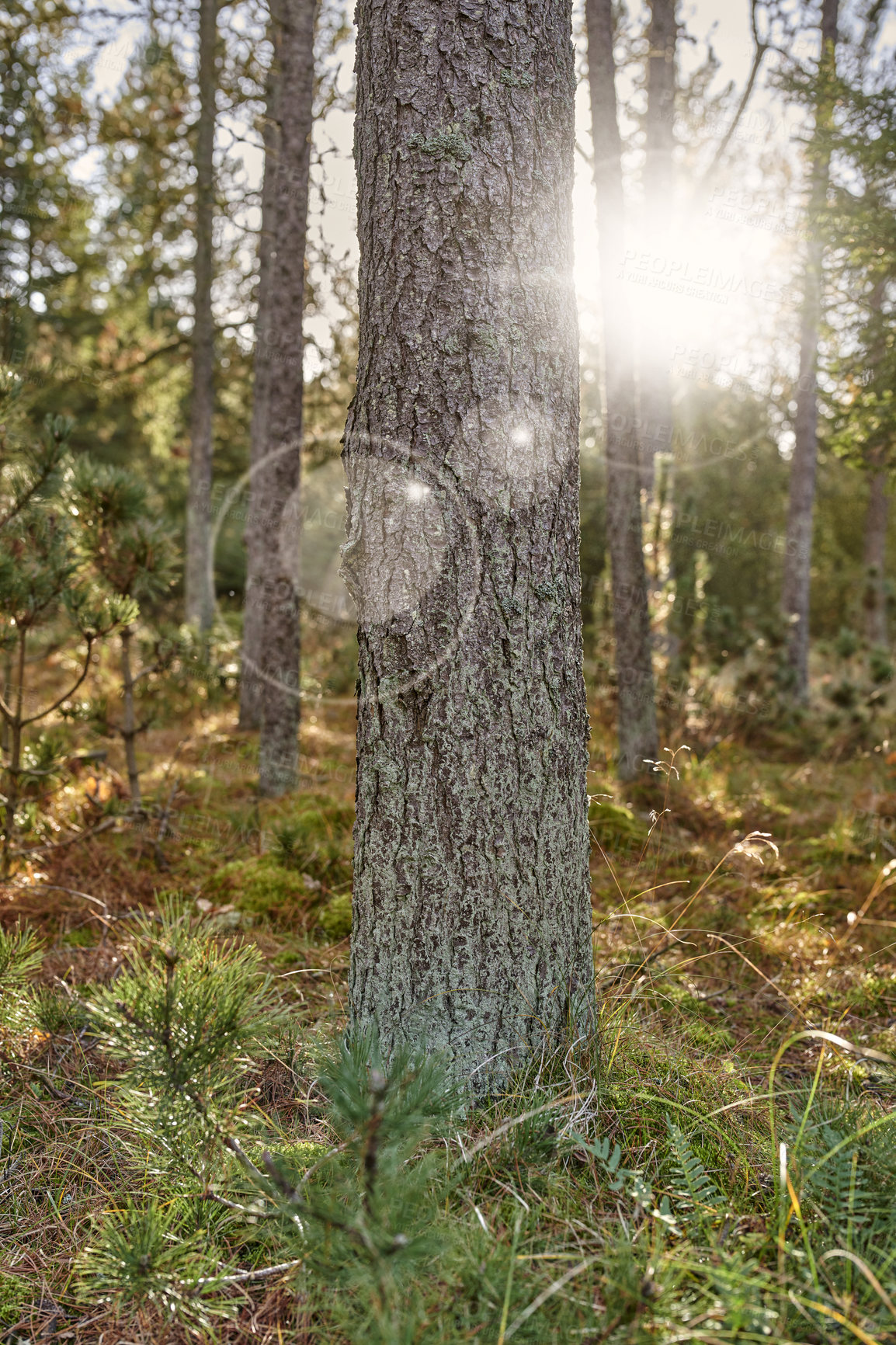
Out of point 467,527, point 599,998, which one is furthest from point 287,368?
point 599,998

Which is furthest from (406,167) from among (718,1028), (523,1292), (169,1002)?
(718,1028)

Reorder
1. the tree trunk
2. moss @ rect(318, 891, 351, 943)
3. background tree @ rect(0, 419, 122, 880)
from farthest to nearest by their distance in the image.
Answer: the tree trunk < background tree @ rect(0, 419, 122, 880) < moss @ rect(318, 891, 351, 943)

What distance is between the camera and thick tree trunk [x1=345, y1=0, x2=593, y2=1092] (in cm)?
185

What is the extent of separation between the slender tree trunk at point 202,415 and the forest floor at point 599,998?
4.43 meters

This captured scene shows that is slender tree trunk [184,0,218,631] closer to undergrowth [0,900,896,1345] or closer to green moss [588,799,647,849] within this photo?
green moss [588,799,647,849]

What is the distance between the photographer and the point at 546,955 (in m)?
1.95

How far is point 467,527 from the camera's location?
6.07 feet

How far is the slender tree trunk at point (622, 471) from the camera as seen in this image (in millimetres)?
5434

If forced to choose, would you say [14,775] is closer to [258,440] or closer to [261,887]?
[261,887]

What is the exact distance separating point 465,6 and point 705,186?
319 inches

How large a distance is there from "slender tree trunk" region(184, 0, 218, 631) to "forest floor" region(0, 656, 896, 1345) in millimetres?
4431

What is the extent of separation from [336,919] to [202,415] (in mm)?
8136

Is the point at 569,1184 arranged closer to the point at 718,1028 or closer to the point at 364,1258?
the point at 364,1258

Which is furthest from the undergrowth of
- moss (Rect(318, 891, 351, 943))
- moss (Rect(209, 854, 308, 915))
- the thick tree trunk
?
moss (Rect(209, 854, 308, 915))
